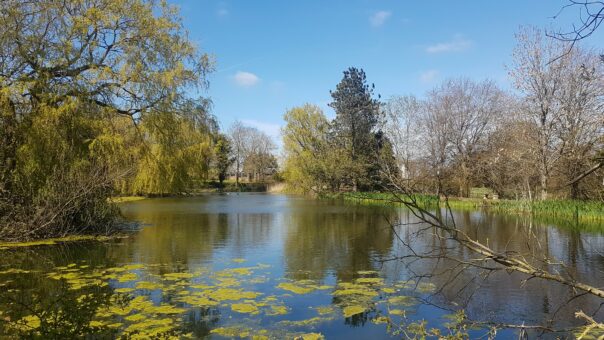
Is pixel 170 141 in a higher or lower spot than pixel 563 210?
higher

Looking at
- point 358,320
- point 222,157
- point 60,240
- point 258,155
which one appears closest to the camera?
point 358,320

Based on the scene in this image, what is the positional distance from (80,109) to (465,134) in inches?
1051

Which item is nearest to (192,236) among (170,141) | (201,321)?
(170,141)

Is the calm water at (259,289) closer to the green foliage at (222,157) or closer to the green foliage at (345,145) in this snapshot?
the green foliage at (345,145)

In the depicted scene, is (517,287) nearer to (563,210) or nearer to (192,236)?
(192,236)

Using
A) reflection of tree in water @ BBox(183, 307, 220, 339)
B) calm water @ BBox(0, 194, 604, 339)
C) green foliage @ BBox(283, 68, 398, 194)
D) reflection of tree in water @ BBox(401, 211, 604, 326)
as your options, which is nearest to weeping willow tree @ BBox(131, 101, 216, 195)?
calm water @ BBox(0, 194, 604, 339)

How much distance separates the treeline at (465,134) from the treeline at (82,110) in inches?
282

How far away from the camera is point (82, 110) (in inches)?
493

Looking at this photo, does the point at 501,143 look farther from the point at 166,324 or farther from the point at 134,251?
the point at 166,324

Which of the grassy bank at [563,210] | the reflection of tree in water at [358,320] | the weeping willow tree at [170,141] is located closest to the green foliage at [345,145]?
the grassy bank at [563,210]

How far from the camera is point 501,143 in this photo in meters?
29.0

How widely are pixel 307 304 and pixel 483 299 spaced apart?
8.60 ft

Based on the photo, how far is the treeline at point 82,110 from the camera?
11.1 metres

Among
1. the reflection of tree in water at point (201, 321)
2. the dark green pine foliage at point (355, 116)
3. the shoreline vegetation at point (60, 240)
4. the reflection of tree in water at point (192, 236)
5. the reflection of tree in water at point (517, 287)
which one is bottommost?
the reflection of tree in water at point (517, 287)
